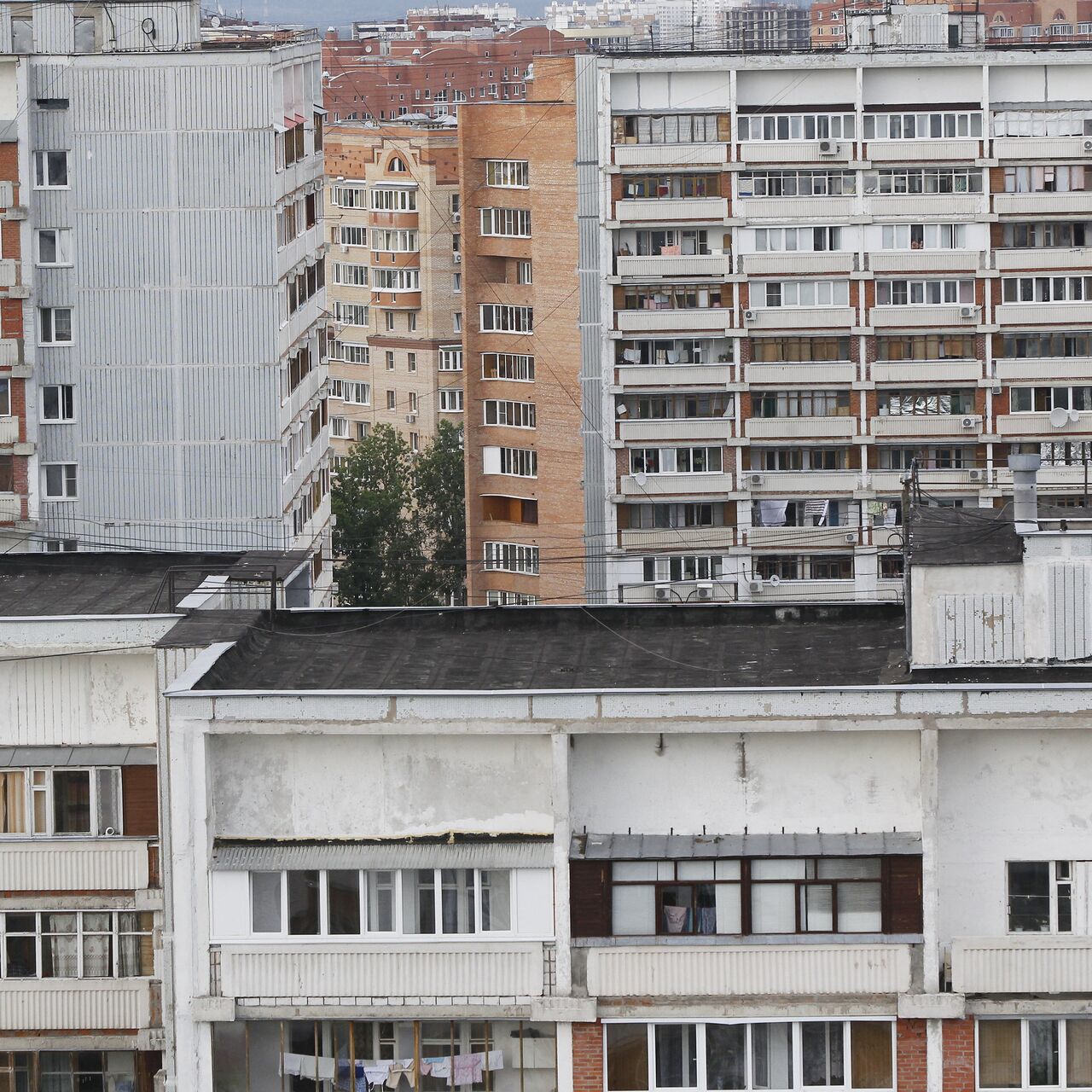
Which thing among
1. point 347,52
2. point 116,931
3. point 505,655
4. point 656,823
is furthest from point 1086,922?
point 347,52

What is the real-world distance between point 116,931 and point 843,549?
147 ft

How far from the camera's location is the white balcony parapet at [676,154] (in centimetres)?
6944

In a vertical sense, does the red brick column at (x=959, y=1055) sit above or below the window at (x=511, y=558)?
above

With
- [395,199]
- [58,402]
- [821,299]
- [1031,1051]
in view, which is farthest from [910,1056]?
[395,199]

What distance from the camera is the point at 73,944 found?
28875 mm

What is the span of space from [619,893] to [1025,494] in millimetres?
6441

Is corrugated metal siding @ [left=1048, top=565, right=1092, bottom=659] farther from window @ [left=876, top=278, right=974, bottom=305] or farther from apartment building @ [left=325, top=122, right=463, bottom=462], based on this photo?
apartment building @ [left=325, top=122, right=463, bottom=462]

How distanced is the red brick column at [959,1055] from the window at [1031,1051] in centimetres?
12

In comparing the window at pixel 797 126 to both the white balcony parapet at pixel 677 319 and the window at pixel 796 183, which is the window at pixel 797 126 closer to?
the window at pixel 796 183

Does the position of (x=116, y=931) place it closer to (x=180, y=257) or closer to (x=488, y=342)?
(x=180, y=257)

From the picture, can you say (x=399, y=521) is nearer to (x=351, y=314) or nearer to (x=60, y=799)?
(x=351, y=314)

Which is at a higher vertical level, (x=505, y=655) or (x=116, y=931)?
(x=505, y=655)

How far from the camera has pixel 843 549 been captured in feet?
235

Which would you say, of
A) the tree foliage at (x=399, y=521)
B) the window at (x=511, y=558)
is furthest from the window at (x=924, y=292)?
the tree foliage at (x=399, y=521)
